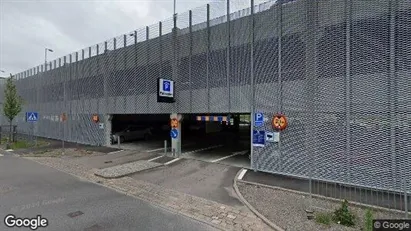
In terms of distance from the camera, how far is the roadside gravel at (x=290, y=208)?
655 cm

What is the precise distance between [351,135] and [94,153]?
623 inches

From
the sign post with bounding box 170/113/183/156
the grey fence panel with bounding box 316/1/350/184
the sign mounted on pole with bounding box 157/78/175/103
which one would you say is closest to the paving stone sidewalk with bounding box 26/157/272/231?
the grey fence panel with bounding box 316/1/350/184

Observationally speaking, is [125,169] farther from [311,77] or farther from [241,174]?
[311,77]

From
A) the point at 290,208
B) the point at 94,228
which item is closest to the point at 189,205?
the point at 94,228

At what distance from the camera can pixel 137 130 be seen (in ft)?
85.3

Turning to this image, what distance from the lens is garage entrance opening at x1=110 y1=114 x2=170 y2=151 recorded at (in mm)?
23172

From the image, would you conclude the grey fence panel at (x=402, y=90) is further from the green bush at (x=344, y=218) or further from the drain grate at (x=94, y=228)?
the drain grate at (x=94, y=228)

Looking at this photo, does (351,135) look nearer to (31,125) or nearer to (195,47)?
(195,47)

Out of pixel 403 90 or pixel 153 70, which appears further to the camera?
pixel 153 70

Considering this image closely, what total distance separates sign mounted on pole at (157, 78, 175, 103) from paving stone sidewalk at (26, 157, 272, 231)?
5.42 metres

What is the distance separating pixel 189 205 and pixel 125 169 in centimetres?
593

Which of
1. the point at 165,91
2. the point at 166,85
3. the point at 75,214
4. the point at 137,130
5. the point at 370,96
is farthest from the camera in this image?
the point at 137,130

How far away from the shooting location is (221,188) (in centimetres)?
995

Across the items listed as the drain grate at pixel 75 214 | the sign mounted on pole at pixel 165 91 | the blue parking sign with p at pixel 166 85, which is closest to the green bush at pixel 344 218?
the drain grate at pixel 75 214
